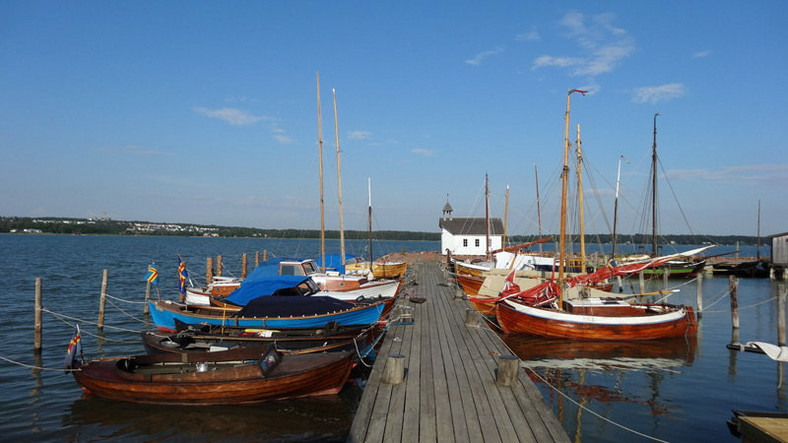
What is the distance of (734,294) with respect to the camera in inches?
816

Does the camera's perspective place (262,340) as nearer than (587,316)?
Yes

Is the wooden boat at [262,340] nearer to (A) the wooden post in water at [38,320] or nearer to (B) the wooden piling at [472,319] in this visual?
(B) the wooden piling at [472,319]

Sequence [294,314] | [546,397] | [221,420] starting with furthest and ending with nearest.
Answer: [294,314], [546,397], [221,420]

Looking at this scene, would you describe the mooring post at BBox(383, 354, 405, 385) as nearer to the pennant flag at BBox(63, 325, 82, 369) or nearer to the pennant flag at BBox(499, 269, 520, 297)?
the pennant flag at BBox(63, 325, 82, 369)

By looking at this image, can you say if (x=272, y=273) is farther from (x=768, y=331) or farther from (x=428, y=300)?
(x=768, y=331)

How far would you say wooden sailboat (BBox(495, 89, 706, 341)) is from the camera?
19.6 meters

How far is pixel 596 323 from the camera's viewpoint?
19.5 meters

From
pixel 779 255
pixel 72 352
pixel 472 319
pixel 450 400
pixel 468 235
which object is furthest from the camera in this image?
pixel 468 235

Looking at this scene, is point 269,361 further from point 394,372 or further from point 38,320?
point 38,320

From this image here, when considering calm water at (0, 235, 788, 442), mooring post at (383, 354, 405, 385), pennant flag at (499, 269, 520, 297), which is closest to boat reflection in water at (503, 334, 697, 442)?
calm water at (0, 235, 788, 442)

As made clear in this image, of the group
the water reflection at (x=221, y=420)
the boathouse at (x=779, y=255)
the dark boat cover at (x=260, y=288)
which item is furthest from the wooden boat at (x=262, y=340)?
the boathouse at (x=779, y=255)

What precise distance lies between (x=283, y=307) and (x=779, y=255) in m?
52.4

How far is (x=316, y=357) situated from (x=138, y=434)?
14.8 ft

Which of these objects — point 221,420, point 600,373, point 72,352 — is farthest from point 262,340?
point 600,373
